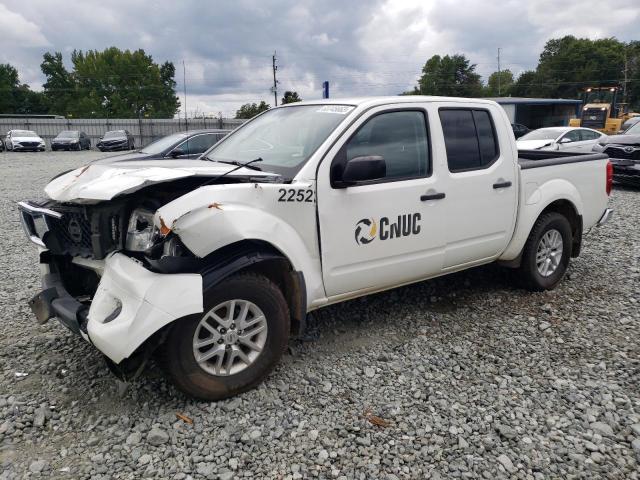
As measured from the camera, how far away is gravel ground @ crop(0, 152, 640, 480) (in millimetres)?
2695

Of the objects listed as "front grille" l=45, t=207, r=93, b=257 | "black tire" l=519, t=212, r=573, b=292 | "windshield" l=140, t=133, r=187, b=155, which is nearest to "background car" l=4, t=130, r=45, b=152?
"windshield" l=140, t=133, r=187, b=155

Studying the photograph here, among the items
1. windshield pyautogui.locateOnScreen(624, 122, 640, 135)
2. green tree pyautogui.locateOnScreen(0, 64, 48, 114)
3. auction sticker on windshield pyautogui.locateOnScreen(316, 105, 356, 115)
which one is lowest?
auction sticker on windshield pyautogui.locateOnScreen(316, 105, 356, 115)

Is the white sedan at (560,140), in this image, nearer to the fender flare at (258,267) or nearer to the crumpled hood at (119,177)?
the fender flare at (258,267)

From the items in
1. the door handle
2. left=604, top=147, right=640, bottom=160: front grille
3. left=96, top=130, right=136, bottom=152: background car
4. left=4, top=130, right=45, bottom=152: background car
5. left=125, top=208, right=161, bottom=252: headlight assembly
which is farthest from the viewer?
left=96, top=130, right=136, bottom=152: background car

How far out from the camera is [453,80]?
274 feet

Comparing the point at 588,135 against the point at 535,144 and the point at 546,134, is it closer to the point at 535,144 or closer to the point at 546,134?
the point at 546,134

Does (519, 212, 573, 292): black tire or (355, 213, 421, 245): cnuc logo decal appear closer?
(355, 213, 421, 245): cnuc logo decal

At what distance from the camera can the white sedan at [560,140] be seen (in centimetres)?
1570

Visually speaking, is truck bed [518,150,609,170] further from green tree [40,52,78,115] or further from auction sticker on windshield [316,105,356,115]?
green tree [40,52,78,115]

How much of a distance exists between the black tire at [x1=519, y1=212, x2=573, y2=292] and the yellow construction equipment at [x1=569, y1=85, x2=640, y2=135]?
28496mm

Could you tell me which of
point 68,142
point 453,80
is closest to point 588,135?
point 68,142

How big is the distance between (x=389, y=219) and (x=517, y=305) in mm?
1923

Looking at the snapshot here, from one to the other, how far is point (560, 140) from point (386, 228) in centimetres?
1420

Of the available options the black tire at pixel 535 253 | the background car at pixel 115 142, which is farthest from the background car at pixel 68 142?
the black tire at pixel 535 253
